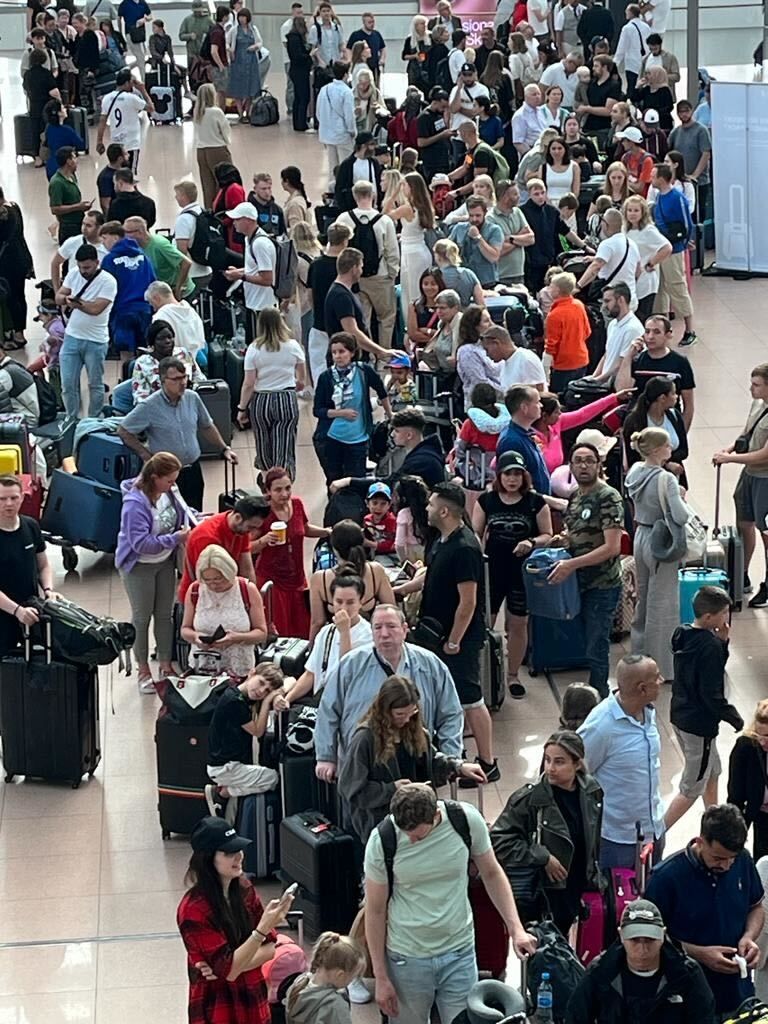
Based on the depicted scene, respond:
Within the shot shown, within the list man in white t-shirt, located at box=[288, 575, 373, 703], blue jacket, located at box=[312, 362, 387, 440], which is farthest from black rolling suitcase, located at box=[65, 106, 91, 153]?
man in white t-shirt, located at box=[288, 575, 373, 703]

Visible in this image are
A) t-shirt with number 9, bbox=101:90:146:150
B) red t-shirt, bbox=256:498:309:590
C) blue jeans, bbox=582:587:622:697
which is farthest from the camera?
t-shirt with number 9, bbox=101:90:146:150

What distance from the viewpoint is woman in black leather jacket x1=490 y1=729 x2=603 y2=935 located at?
7.41 metres

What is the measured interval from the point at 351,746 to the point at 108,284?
738 cm

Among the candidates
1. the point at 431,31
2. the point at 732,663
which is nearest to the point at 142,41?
the point at 431,31

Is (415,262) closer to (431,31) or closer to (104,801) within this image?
(104,801)

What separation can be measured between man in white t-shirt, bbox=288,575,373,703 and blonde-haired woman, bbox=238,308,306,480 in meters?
4.08

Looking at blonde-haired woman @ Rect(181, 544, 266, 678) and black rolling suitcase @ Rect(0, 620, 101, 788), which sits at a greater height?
blonde-haired woman @ Rect(181, 544, 266, 678)

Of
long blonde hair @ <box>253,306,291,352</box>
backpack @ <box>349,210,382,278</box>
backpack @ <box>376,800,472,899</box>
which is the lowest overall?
backpack @ <box>376,800,472,899</box>

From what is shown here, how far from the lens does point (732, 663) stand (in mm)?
11133

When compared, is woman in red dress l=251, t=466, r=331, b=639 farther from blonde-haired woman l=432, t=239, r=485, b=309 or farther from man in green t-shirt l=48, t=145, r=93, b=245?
man in green t-shirt l=48, t=145, r=93, b=245

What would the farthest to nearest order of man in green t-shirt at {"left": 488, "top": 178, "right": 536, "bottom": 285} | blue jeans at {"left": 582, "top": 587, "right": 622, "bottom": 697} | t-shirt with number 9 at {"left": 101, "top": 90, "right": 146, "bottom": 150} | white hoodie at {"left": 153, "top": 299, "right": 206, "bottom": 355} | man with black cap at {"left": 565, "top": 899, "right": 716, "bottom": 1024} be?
t-shirt with number 9 at {"left": 101, "top": 90, "right": 146, "bottom": 150}
man in green t-shirt at {"left": 488, "top": 178, "right": 536, "bottom": 285}
white hoodie at {"left": 153, "top": 299, "right": 206, "bottom": 355}
blue jeans at {"left": 582, "top": 587, "right": 622, "bottom": 697}
man with black cap at {"left": 565, "top": 899, "right": 716, "bottom": 1024}

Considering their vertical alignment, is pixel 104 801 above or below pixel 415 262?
below

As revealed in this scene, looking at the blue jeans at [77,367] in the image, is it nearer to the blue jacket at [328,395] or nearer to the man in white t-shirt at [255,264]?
the man in white t-shirt at [255,264]

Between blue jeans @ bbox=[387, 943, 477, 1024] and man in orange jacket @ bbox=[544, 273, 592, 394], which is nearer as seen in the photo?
blue jeans @ bbox=[387, 943, 477, 1024]
